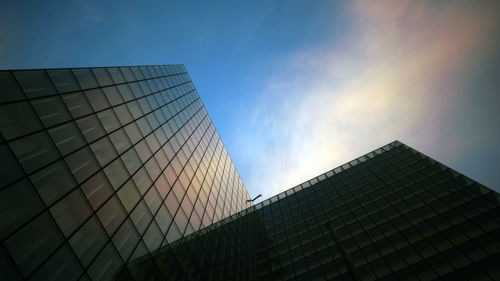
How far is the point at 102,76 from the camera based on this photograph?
851 inches

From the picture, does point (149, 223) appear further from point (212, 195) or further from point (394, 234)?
point (394, 234)

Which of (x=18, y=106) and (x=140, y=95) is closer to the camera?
(x=18, y=106)

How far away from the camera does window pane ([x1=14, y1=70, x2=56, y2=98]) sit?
13.5m

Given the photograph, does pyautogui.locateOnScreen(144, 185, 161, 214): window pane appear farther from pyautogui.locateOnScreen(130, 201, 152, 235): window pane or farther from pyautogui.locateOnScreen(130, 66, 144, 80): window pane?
pyautogui.locateOnScreen(130, 66, 144, 80): window pane

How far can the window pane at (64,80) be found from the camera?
16.2 m

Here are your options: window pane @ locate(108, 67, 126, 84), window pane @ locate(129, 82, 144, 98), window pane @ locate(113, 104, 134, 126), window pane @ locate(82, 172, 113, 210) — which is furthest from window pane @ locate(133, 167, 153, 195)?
window pane @ locate(129, 82, 144, 98)

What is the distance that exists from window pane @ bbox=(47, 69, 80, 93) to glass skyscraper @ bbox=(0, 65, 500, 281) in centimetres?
9

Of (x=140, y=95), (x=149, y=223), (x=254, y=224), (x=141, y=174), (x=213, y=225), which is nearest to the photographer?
(x=149, y=223)

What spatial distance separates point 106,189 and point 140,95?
1346cm

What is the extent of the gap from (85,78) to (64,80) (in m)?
2.38

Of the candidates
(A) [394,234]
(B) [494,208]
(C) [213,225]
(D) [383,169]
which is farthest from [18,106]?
(D) [383,169]

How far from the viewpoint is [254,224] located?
36.5 meters

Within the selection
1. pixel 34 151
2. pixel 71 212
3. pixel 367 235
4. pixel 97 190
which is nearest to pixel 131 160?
pixel 97 190

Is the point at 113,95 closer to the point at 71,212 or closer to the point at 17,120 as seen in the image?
the point at 17,120
